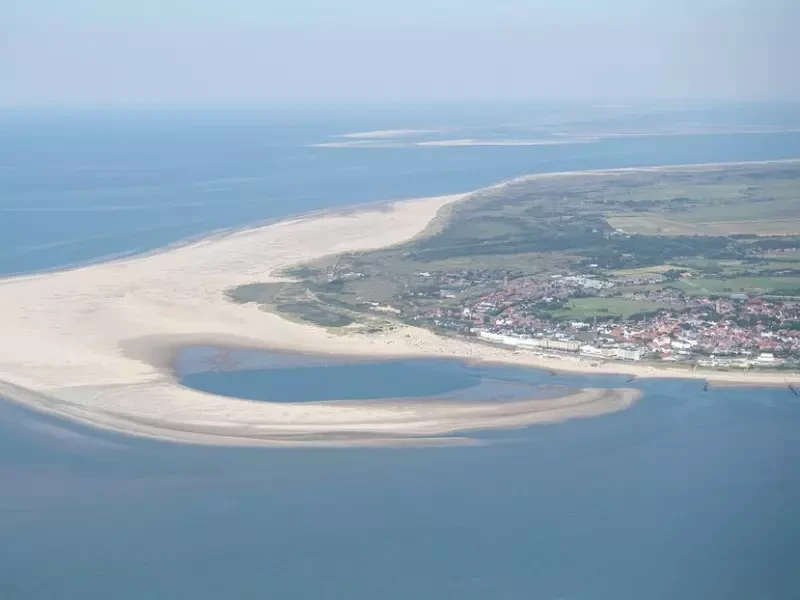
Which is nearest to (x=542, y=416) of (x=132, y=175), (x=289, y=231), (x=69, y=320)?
(x=69, y=320)

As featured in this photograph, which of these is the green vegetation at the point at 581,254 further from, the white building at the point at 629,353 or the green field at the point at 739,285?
the white building at the point at 629,353

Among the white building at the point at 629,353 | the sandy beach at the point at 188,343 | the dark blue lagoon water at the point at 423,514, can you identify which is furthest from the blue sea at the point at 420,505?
the white building at the point at 629,353

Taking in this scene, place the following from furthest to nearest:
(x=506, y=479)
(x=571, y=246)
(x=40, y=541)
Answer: (x=571, y=246), (x=506, y=479), (x=40, y=541)

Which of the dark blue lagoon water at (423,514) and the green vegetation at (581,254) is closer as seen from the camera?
the dark blue lagoon water at (423,514)

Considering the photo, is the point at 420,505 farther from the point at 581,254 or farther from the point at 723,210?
the point at 723,210

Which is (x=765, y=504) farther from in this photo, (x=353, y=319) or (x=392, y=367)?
(x=353, y=319)

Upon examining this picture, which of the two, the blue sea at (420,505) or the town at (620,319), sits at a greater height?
the town at (620,319)

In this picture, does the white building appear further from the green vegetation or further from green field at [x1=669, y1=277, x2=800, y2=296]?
green field at [x1=669, y1=277, x2=800, y2=296]

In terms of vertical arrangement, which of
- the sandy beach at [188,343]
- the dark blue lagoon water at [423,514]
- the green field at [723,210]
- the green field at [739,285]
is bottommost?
the dark blue lagoon water at [423,514]
